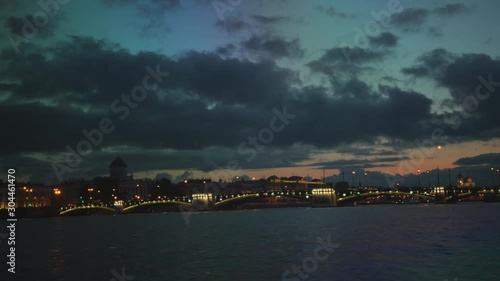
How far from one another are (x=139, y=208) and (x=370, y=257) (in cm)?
15634

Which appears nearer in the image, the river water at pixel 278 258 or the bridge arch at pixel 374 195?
the river water at pixel 278 258

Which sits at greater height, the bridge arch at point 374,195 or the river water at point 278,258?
the bridge arch at point 374,195

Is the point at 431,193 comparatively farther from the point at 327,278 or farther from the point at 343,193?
the point at 327,278

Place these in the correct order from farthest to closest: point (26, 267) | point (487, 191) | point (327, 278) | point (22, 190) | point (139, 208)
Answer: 1. point (139, 208)
2. point (22, 190)
3. point (487, 191)
4. point (26, 267)
5. point (327, 278)

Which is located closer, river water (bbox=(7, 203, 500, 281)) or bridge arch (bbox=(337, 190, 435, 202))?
river water (bbox=(7, 203, 500, 281))

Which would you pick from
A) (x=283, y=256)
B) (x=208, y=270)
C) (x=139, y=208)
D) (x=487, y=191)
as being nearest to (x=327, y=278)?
(x=208, y=270)

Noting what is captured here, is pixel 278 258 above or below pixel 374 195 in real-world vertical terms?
below

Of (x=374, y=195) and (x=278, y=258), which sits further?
(x=374, y=195)

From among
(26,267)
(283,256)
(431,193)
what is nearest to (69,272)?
(26,267)

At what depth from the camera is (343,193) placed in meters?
186

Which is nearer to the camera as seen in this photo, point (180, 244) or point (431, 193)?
point (180, 244)

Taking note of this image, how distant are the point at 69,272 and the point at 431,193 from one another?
159772mm

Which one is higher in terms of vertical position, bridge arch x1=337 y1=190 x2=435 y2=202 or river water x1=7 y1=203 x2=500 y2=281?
bridge arch x1=337 y1=190 x2=435 y2=202

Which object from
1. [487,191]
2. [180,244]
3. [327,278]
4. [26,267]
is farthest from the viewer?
[487,191]
